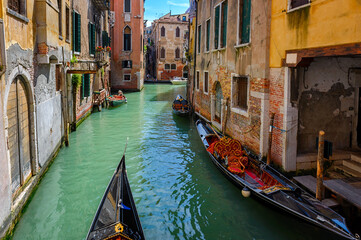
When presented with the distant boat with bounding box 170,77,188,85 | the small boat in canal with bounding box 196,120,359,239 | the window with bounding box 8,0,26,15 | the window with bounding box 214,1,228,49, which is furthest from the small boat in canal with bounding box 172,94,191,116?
the distant boat with bounding box 170,77,188,85

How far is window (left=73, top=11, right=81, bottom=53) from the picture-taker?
36.7 ft

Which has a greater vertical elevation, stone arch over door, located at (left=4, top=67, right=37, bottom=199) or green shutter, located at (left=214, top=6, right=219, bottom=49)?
green shutter, located at (left=214, top=6, right=219, bottom=49)

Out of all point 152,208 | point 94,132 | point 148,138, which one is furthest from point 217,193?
point 94,132

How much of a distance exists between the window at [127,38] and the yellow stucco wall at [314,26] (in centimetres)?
2329

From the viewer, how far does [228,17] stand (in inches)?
375

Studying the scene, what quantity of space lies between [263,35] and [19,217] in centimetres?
604

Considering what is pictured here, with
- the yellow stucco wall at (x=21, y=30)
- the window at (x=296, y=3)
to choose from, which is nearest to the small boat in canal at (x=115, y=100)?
the yellow stucco wall at (x=21, y=30)

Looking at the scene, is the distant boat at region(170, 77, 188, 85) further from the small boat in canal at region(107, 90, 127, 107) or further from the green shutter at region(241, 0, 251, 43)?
the green shutter at region(241, 0, 251, 43)

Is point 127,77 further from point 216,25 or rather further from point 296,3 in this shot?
point 296,3

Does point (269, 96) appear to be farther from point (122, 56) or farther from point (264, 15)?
point (122, 56)

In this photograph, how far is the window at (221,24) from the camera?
1023cm

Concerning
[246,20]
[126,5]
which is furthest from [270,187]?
[126,5]

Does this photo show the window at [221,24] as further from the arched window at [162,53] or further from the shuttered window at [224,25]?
the arched window at [162,53]

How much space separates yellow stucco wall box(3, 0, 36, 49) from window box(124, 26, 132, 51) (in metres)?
22.9
